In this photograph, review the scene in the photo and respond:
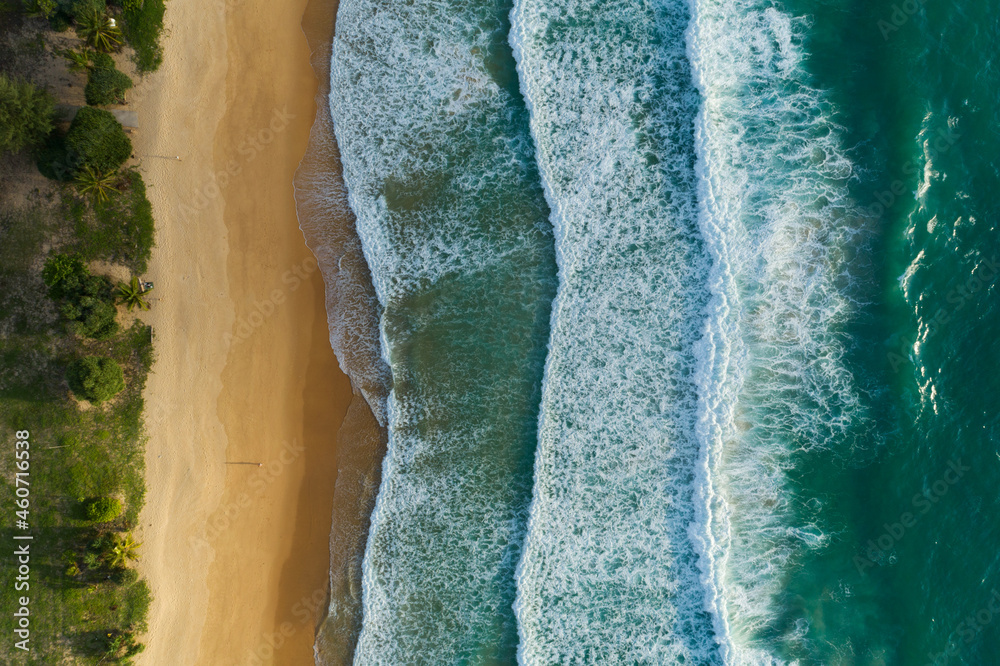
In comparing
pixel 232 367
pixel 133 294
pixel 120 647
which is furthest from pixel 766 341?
pixel 120 647

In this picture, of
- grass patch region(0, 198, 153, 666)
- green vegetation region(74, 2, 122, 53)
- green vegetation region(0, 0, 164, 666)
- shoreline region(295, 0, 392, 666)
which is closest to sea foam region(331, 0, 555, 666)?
shoreline region(295, 0, 392, 666)

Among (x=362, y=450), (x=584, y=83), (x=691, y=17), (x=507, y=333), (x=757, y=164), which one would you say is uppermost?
(x=691, y=17)

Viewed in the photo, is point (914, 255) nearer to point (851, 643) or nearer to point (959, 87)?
point (959, 87)

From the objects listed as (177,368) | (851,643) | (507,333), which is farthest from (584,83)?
(851,643)

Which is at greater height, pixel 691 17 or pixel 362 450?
pixel 691 17

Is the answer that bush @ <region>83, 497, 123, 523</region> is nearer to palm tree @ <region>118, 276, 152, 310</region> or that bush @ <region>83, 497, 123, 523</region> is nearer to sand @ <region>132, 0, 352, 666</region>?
sand @ <region>132, 0, 352, 666</region>

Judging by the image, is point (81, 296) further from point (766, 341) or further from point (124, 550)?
point (766, 341)
